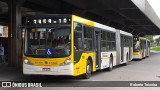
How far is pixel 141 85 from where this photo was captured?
14281mm

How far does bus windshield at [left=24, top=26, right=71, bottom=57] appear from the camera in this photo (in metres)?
14.5

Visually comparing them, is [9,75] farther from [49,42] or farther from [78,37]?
[78,37]

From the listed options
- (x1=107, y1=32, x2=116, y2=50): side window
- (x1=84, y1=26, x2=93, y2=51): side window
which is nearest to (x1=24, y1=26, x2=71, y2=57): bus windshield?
(x1=84, y1=26, x2=93, y2=51): side window

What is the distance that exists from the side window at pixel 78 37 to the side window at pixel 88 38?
0.83 meters

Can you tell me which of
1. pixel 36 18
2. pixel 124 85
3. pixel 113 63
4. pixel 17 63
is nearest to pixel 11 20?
pixel 17 63

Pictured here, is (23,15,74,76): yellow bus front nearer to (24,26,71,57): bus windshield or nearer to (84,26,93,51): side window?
(24,26,71,57): bus windshield

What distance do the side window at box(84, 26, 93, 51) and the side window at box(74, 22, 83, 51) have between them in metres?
0.83

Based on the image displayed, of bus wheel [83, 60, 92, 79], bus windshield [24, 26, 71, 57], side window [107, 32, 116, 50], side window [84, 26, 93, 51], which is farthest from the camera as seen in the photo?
side window [107, 32, 116, 50]

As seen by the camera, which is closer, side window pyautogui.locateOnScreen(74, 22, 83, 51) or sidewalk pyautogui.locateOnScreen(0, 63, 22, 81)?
side window pyautogui.locateOnScreen(74, 22, 83, 51)

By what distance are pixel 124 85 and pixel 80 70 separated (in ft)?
7.00

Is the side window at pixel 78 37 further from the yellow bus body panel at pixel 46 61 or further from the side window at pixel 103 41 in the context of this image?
the side window at pixel 103 41

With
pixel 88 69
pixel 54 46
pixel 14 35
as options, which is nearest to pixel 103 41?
pixel 88 69

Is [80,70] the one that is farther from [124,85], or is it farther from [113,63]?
[113,63]

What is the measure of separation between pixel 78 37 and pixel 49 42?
1.41m
